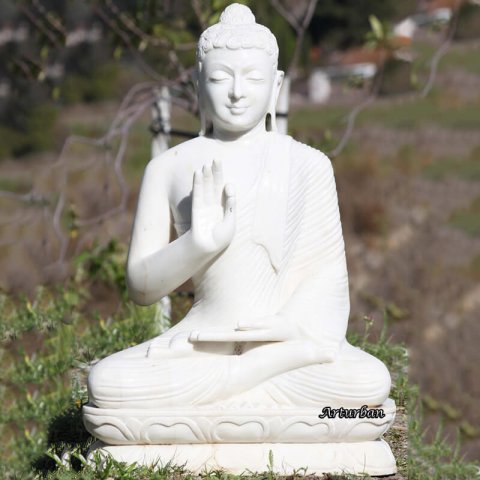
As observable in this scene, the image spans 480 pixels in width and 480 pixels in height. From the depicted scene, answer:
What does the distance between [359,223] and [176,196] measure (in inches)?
255

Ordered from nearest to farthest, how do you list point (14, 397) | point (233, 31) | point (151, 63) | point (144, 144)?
point (233, 31) → point (14, 397) → point (151, 63) → point (144, 144)

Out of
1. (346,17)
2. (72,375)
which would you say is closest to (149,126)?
(72,375)

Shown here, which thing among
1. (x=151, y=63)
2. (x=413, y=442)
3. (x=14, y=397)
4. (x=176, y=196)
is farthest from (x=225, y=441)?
(x=151, y=63)

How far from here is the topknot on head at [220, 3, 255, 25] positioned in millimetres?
4559

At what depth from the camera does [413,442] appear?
5500mm

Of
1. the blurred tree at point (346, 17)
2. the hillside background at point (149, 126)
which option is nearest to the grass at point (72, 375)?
the hillside background at point (149, 126)

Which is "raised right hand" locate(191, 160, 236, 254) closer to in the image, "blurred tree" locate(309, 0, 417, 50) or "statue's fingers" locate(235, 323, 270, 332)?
"statue's fingers" locate(235, 323, 270, 332)

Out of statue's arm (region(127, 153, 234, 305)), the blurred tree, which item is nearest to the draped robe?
statue's arm (region(127, 153, 234, 305))

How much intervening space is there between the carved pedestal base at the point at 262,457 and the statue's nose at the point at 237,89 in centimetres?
135

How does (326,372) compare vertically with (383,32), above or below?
below

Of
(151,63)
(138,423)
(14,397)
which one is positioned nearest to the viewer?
(138,423)

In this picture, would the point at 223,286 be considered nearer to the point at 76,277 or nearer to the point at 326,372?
the point at 326,372

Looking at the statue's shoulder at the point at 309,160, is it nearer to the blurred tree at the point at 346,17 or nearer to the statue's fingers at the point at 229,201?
the statue's fingers at the point at 229,201

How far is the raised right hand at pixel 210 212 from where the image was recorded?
14.1ft
